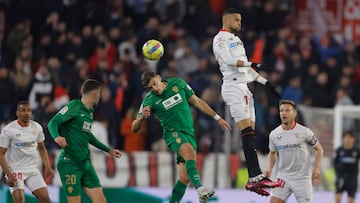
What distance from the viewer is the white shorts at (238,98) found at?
54.4ft

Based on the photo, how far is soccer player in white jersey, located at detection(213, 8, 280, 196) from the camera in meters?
16.4

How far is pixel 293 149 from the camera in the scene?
1745 centimetres

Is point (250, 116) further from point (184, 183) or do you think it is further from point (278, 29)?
point (278, 29)

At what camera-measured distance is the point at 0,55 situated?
78.8 feet

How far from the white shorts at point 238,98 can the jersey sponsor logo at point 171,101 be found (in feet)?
2.32

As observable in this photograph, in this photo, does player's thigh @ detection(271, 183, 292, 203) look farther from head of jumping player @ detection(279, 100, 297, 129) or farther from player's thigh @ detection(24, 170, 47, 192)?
player's thigh @ detection(24, 170, 47, 192)

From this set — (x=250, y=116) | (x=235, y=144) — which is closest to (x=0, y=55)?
(x=235, y=144)

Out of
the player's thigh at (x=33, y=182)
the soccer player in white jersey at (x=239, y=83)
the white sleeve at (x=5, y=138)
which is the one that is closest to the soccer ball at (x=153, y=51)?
the soccer player in white jersey at (x=239, y=83)

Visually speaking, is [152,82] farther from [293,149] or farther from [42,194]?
[42,194]

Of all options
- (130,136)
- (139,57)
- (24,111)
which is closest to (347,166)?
(130,136)

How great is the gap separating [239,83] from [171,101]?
104 centimetres

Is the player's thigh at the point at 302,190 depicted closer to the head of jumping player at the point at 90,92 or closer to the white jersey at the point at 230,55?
the white jersey at the point at 230,55

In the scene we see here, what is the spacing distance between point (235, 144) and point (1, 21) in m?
5.94

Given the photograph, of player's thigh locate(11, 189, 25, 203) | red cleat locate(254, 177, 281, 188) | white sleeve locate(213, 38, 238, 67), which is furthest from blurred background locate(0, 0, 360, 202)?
white sleeve locate(213, 38, 238, 67)
